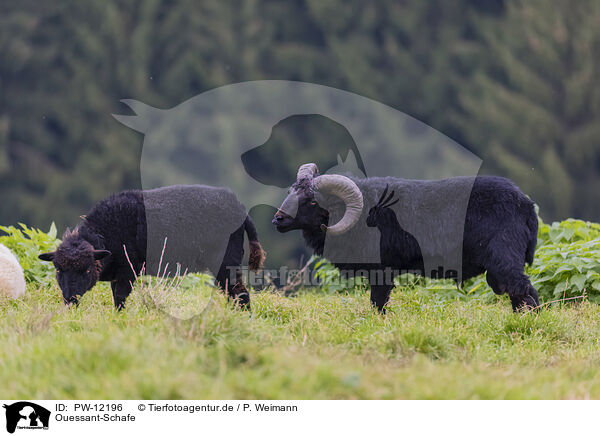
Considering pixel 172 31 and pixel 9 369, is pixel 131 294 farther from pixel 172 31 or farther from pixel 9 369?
pixel 172 31

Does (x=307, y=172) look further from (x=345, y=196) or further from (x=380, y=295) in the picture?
(x=380, y=295)

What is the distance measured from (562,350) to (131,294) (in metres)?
4.30

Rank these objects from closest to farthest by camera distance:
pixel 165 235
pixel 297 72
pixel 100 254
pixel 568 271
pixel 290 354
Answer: pixel 290 354
pixel 100 254
pixel 165 235
pixel 568 271
pixel 297 72

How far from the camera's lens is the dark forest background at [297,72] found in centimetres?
1869

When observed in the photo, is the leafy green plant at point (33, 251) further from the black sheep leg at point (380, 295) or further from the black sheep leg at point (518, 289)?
the black sheep leg at point (518, 289)

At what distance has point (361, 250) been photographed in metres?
6.57

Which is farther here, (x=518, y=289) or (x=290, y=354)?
(x=518, y=289)

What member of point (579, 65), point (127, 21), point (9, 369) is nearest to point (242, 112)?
point (127, 21)

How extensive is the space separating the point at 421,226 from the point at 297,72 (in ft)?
45.2

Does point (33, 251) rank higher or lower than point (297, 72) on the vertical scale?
lower

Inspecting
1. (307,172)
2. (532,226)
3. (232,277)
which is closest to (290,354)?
(232,277)

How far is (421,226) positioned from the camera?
6379 mm
